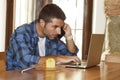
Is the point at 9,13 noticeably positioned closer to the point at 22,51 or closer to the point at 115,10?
the point at 115,10

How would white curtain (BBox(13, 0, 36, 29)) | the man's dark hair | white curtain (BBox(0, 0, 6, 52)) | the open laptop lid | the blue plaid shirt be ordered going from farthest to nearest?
white curtain (BBox(13, 0, 36, 29)), white curtain (BBox(0, 0, 6, 52)), the man's dark hair, the blue plaid shirt, the open laptop lid

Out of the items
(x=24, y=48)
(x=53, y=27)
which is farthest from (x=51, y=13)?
(x=24, y=48)

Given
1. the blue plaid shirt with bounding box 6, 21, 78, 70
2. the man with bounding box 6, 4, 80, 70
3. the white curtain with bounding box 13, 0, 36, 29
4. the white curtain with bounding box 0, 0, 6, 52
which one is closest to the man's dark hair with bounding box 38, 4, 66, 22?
the man with bounding box 6, 4, 80, 70

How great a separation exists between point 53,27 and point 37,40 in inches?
6.9

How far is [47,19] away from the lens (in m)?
2.49

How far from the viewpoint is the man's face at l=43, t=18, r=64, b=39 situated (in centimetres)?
246

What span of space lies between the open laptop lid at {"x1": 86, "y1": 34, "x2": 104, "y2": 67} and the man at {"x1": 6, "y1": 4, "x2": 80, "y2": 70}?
128mm

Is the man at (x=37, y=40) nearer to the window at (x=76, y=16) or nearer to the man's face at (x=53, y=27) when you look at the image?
the man's face at (x=53, y=27)

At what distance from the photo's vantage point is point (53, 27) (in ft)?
8.14

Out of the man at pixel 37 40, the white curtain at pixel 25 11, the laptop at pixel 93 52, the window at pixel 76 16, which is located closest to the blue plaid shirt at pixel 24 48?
the man at pixel 37 40

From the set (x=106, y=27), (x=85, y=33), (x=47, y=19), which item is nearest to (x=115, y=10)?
(x=106, y=27)

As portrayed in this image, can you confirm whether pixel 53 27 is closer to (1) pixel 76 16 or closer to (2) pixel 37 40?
(2) pixel 37 40

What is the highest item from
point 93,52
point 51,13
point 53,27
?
point 51,13

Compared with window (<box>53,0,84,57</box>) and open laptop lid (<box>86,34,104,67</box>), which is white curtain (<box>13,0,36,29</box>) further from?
open laptop lid (<box>86,34,104,67</box>)
